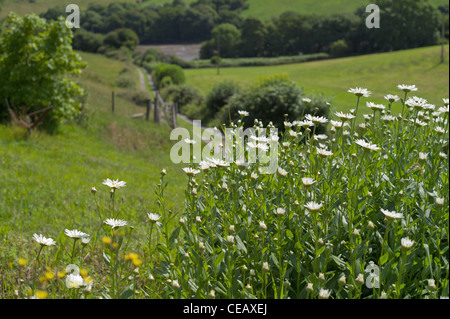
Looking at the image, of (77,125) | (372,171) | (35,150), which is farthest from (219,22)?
(372,171)

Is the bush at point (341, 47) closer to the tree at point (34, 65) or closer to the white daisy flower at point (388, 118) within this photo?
the tree at point (34, 65)

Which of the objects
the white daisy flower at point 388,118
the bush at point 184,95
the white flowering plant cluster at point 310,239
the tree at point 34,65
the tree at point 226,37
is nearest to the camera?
the white flowering plant cluster at point 310,239

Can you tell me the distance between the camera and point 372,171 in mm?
2959

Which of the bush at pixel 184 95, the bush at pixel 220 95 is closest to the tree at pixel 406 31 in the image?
the bush at pixel 220 95

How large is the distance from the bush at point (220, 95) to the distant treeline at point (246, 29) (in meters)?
3.50

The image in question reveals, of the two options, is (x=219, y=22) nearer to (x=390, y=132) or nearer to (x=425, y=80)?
(x=425, y=80)

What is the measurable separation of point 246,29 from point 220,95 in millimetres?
6481

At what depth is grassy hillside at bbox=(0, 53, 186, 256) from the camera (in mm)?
5531

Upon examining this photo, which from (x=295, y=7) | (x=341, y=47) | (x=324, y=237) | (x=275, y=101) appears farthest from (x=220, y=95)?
(x=324, y=237)

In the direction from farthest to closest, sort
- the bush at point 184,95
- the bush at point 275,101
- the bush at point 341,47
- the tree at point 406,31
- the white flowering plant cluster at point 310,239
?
the bush at point 184,95 → the bush at point 341,47 → the bush at point 275,101 → the tree at point 406,31 → the white flowering plant cluster at point 310,239

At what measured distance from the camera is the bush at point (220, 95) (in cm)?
2702

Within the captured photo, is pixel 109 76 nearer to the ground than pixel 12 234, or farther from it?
farther from it

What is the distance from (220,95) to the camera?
27.4m

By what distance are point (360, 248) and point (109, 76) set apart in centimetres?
3579
